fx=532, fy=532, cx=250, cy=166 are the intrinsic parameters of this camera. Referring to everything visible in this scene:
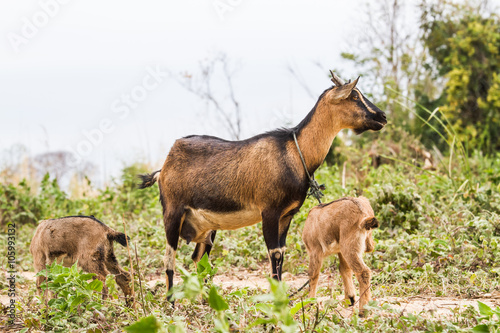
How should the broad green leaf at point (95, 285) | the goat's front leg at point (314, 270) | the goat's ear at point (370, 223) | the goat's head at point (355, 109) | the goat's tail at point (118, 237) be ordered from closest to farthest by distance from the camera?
the broad green leaf at point (95, 285), the goat's ear at point (370, 223), the goat's front leg at point (314, 270), the goat's head at point (355, 109), the goat's tail at point (118, 237)

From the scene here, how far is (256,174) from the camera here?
4289 millimetres

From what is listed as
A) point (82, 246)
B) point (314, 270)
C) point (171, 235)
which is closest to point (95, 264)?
point (82, 246)

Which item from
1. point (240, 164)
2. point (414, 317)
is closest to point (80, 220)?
point (240, 164)

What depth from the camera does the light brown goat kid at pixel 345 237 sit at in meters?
3.70

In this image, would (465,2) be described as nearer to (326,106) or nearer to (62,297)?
(326,106)

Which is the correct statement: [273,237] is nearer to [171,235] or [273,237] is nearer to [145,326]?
[171,235]

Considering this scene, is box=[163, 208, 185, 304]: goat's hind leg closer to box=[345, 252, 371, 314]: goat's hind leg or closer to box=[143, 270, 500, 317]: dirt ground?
box=[143, 270, 500, 317]: dirt ground

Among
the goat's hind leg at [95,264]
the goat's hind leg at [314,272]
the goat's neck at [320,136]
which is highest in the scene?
the goat's neck at [320,136]

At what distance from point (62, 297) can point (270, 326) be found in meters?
1.52

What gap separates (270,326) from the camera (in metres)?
3.28

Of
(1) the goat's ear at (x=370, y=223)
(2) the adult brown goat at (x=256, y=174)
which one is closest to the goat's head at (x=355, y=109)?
(2) the adult brown goat at (x=256, y=174)

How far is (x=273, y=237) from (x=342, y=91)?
1.25 meters

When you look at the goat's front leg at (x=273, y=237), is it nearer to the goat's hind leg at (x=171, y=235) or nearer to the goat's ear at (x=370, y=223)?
the goat's ear at (x=370, y=223)

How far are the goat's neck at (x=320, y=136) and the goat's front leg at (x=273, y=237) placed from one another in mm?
502
